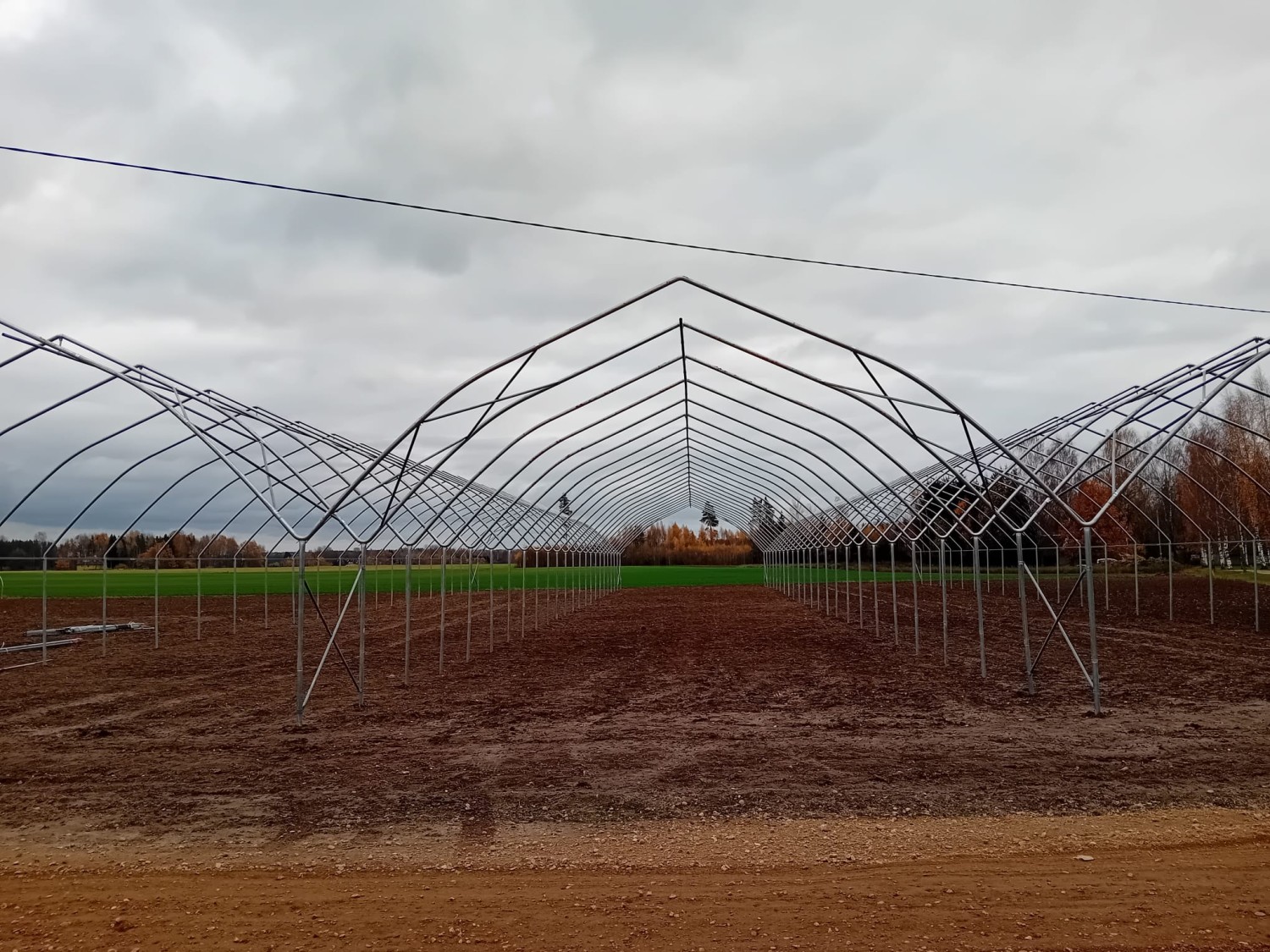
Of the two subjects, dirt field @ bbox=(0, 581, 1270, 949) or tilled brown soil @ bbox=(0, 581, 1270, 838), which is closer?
dirt field @ bbox=(0, 581, 1270, 949)

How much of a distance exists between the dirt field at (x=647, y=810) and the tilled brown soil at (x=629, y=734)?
5cm

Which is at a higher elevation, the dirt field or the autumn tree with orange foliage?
the autumn tree with orange foliage

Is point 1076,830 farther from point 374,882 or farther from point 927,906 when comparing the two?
point 374,882

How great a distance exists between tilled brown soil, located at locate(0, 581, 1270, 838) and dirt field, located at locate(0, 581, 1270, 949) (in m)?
0.05

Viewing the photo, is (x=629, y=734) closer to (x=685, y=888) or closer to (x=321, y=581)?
(x=685, y=888)

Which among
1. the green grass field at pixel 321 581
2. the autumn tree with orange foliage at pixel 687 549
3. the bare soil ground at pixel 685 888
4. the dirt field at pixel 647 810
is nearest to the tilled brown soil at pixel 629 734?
the dirt field at pixel 647 810

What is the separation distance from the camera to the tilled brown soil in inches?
304

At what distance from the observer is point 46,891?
5883mm

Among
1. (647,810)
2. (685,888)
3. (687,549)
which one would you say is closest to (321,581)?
(687,549)

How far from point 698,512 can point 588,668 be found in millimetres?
35046

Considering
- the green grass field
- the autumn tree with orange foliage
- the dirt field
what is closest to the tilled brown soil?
the dirt field

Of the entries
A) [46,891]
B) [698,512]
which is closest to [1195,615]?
[46,891]

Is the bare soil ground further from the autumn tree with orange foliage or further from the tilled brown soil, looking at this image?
the autumn tree with orange foliage

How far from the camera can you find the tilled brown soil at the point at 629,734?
7723 millimetres
